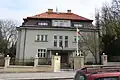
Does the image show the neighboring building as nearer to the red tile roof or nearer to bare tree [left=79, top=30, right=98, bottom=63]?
the red tile roof

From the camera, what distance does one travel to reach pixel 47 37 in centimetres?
4344

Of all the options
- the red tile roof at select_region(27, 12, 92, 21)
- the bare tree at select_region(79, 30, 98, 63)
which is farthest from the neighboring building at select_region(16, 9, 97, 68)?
the bare tree at select_region(79, 30, 98, 63)

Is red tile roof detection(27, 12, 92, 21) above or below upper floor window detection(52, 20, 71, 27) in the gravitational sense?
above

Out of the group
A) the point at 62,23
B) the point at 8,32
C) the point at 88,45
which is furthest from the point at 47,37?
the point at 8,32

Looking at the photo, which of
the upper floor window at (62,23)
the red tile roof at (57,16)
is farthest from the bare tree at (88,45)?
the red tile roof at (57,16)

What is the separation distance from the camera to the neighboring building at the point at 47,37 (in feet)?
140

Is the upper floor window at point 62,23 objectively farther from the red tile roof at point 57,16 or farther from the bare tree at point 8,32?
the bare tree at point 8,32

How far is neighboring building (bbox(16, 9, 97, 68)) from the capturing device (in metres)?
42.7

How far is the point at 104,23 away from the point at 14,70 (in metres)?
27.7

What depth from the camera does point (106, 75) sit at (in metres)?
4.04

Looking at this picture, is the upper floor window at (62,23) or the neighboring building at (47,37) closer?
the neighboring building at (47,37)

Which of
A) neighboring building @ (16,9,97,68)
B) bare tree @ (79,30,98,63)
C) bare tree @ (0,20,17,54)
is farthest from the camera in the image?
bare tree @ (0,20,17,54)

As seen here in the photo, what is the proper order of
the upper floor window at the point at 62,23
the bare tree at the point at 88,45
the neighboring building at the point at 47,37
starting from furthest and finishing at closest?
the upper floor window at the point at 62,23
the bare tree at the point at 88,45
the neighboring building at the point at 47,37

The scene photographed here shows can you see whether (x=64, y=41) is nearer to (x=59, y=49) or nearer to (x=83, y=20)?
(x=59, y=49)
